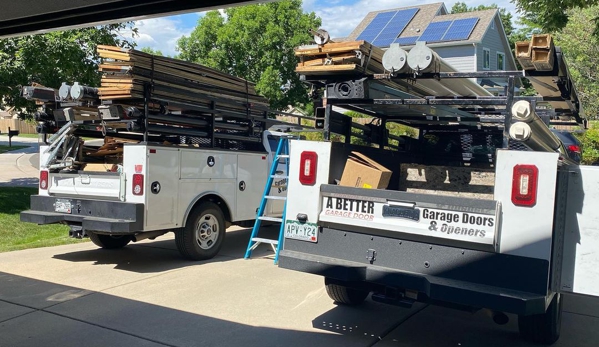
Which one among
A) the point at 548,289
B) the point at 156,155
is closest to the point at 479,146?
the point at 548,289

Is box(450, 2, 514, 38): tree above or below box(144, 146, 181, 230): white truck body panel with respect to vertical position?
above

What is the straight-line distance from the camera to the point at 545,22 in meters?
9.70

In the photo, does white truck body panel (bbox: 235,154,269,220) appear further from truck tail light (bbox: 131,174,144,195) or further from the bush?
the bush

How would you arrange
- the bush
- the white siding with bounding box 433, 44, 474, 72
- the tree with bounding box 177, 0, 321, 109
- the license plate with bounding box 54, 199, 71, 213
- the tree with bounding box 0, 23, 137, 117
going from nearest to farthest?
the license plate with bounding box 54, 199, 71, 213
the tree with bounding box 0, 23, 137, 117
the bush
the white siding with bounding box 433, 44, 474, 72
the tree with bounding box 177, 0, 321, 109

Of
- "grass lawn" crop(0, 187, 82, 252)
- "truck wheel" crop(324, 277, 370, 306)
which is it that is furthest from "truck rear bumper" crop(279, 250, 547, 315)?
"grass lawn" crop(0, 187, 82, 252)

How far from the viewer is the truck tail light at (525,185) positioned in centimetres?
405

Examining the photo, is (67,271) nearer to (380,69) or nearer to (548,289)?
(380,69)

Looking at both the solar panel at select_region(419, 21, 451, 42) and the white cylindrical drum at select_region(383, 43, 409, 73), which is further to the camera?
the solar panel at select_region(419, 21, 451, 42)

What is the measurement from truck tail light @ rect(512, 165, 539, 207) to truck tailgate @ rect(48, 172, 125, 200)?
5.01 m

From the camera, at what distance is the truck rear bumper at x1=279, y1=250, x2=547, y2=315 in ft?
13.0

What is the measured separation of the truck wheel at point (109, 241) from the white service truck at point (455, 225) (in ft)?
14.3

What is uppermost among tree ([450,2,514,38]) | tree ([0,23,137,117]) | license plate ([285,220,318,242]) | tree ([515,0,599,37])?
tree ([450,2,514,38])

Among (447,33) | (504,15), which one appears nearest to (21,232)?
(447,33)

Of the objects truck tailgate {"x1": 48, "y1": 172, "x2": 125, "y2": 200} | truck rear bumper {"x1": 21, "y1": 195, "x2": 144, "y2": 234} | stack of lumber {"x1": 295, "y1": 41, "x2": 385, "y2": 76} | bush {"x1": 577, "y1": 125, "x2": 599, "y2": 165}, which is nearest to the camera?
stack of lumber {"x1": 295, "y1": 41, "x2": 385, "y2": 76}
